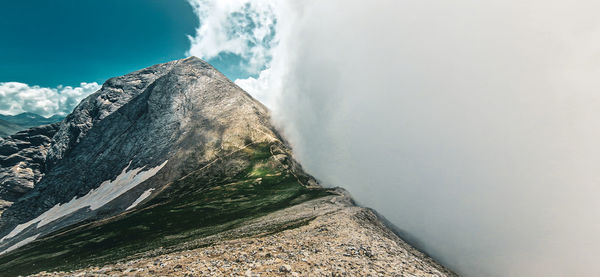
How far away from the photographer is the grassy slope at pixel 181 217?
79375 mm

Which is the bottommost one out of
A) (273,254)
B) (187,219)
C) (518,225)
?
(187,219)

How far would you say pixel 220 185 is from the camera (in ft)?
542

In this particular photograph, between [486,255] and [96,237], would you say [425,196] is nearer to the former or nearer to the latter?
[486,255]

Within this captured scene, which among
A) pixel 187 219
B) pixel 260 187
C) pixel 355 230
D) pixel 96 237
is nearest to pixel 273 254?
pixel 355 230

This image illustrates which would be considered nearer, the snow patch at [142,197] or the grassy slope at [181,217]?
the grassy slope at [181,217]

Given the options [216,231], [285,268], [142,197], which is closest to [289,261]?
[285,268]

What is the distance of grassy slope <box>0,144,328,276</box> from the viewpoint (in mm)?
79375

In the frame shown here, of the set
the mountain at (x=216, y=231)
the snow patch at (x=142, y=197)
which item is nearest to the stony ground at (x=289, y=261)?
the mountain at (x=216, y=231)

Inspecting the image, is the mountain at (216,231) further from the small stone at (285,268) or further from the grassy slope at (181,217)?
the grassy slope at (181,217)

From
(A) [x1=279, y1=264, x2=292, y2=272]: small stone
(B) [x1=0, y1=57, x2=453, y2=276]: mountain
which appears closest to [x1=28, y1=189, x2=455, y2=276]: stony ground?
(A) [x1=279, y1=264, x2=292, y2=272]: small stone

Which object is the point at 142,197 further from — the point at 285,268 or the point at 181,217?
the point at 285,268

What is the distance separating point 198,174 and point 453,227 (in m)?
173

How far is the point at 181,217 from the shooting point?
111125mm

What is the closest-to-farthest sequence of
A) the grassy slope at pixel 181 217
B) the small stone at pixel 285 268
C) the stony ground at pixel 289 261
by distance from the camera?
the stony ground at pixel 289 261 → the small stone at pixel 285 268 → the grassy slope at pixel 181 217
